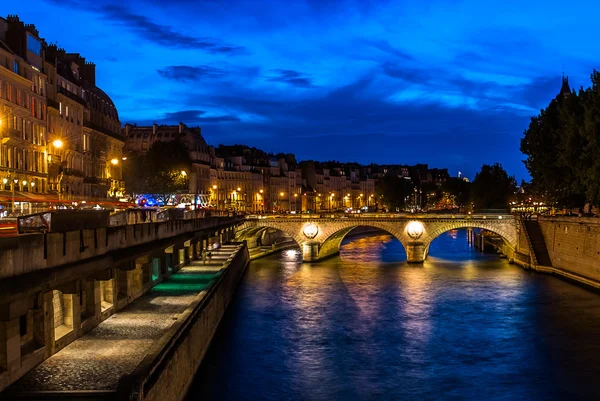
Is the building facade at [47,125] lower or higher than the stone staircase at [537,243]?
higher

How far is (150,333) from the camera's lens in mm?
21828

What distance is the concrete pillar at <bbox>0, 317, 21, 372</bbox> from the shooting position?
15.0 metres

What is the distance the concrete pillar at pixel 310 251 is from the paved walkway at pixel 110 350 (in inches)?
1384

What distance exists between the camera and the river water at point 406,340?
77.2 feet

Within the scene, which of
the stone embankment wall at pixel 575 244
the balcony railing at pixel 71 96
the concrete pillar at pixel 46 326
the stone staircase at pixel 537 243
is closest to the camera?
the concrete pillar at pixel 46 326

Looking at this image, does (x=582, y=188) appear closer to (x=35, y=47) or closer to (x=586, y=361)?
(x=586, y=361)

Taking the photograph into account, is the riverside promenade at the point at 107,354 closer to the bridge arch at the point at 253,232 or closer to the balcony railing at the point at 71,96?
the balcony railing at the point at 71,96

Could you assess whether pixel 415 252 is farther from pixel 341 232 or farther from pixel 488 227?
pixel 341 232

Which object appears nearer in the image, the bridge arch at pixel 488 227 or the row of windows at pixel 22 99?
the row of windows at pixel 22 99

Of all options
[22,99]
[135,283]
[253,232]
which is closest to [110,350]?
[135,283]

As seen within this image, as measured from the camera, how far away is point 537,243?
5772cm

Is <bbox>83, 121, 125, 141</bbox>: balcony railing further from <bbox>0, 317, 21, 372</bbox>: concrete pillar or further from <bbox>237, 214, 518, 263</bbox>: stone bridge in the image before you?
<bbox>0, 317, 21, 372</bbox>: concrete pillar

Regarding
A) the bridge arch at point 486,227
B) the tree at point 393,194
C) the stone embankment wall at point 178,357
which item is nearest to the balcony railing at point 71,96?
the stone embankment wall at point 178,357

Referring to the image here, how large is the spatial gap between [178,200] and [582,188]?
38.5m
